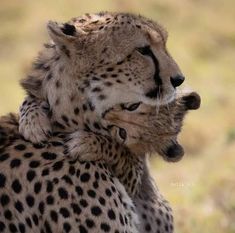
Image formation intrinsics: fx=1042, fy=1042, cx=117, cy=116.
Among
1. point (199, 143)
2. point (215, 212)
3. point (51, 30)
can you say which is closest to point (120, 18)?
point (51, 30)

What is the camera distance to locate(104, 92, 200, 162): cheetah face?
15.2 feet

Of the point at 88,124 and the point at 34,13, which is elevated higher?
the point at 88,124

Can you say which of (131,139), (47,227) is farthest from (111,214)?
(131,139)

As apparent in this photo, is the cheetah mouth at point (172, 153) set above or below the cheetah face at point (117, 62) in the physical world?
below

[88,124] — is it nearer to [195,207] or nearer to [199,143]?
[195,207]

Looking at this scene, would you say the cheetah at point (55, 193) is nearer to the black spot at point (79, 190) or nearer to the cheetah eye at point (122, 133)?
the black spot at point (79, 190)

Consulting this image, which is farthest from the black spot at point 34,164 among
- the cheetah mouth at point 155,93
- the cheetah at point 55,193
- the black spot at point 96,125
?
the cheetah mouth at point 155,93

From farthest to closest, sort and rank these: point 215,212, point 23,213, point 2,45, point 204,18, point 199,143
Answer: point 204,18 < point 2,45 < point 199,143 < point 215,212 < point 23,213

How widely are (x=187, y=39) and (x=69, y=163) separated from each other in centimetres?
1479

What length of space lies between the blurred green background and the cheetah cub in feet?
5.99

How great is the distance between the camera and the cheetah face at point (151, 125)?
4.64m

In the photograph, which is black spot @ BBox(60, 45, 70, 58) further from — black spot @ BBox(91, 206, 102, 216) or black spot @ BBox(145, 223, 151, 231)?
black spot @ BBox(145, 223, 151, 231)

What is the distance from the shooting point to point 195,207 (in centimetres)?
749

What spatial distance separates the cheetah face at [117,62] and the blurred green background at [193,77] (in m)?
2.16
